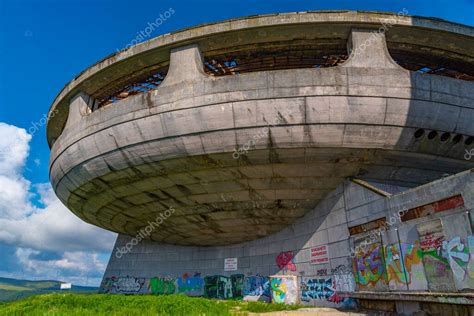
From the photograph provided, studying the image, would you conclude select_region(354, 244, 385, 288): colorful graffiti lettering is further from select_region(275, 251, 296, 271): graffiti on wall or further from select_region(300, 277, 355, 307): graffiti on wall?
select_region(275, 251, 296, 271): graffiti on wall

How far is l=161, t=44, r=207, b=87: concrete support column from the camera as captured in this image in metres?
14.3

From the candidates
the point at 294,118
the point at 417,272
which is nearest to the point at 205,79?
the point at 294,118

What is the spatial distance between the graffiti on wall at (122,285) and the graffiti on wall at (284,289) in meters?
11.5

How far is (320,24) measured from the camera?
46.1 feet

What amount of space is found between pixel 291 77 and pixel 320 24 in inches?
123

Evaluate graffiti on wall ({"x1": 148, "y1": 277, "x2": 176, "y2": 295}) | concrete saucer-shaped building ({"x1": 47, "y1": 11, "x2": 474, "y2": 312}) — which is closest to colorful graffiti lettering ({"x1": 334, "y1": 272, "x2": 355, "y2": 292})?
concrete saucer-shaped building ({"x1": 47, "y1": 11, "x2": 474, "y2": 312})

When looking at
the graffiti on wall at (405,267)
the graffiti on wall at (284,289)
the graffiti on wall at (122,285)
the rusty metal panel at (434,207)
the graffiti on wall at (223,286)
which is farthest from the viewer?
the graffiti on wall at (122,285)

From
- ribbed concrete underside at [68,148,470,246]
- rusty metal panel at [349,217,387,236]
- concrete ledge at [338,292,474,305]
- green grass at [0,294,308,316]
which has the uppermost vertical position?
ribbed concrete underside at [68,148,470,246]

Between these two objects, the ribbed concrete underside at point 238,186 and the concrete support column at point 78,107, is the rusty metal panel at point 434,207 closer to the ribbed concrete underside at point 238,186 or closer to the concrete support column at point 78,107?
the ribbed concrete underside at point 238,186

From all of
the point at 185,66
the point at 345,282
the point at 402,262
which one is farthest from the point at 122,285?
the point at 402,262

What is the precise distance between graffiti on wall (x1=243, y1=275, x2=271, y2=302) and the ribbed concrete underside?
2.47 metres

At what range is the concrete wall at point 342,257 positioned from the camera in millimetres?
9570

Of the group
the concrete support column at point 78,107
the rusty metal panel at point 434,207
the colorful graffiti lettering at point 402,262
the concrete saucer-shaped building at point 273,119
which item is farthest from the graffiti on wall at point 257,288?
the concrete support column at point 78,107

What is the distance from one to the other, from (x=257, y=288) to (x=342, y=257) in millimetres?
7531
